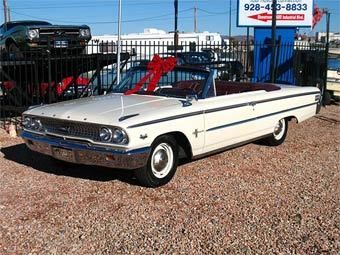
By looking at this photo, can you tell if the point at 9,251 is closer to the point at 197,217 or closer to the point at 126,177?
the point at 197,217

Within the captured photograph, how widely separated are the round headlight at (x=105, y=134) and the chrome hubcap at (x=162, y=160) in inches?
Result: 23.0

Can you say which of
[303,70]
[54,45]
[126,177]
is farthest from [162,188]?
[303,70]

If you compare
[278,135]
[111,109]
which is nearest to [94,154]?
[111,109]

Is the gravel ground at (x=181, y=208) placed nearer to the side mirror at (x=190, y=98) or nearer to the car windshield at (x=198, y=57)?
the side mirror at (x=190, y=98)

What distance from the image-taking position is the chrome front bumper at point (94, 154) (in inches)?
216

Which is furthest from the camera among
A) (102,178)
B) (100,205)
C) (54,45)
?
(54,45)

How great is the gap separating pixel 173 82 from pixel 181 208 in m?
2.36

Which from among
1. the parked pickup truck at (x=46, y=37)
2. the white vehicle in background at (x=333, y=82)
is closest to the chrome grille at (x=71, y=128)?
the parked pickup truck at (x=46, y=37)

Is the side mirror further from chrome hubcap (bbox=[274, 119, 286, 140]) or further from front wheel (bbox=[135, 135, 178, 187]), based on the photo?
chrome hubcap (bbox=[274, 119, 286, 140])

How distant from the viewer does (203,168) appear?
6.95 m

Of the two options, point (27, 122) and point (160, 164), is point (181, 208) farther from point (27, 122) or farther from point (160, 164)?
point (27, 122)

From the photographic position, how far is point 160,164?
6.05m

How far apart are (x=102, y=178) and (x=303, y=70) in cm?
1071

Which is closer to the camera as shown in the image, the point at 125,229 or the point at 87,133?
the point at 125,229
